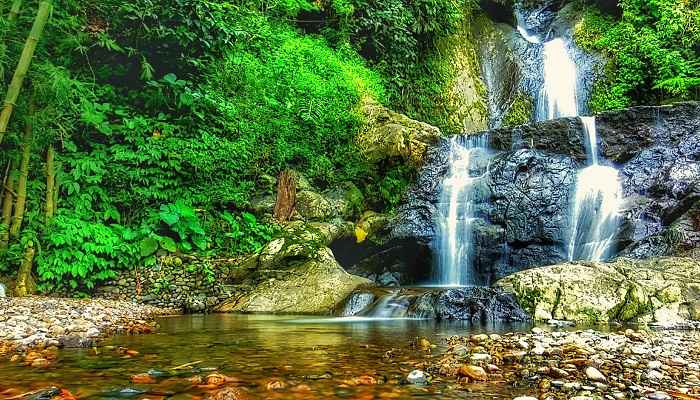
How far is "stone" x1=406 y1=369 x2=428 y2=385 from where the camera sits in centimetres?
318

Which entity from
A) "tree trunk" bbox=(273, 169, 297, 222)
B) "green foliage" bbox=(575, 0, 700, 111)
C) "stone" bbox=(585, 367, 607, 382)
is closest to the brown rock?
"stone" bbox=(585, 367, 607, 382)

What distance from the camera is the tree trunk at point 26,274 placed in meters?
7.94

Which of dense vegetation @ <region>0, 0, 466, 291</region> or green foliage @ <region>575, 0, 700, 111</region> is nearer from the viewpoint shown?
dense vegetation @ <region>0, 0, 466, 291</region>

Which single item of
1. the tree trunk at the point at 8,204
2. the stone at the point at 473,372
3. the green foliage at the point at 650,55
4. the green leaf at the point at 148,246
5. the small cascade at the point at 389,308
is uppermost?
the green foliage at the point at 650,55

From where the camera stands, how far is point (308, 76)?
12742 mm

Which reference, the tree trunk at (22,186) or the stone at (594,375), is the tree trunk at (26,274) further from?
the stone at (594,375)

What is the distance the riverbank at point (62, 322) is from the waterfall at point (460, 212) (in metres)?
6.11

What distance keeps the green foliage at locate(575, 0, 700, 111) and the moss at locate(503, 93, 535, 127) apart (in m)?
2.00

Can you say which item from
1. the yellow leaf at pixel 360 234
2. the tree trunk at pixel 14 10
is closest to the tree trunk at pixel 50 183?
the tree trunk at pixel 14 10

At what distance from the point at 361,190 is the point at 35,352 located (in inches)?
358

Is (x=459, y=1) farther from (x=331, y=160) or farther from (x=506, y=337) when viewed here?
(x=506, y=337)

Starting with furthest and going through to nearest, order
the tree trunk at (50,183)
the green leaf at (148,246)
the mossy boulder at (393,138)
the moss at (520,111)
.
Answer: the moss at (520,111) < the mossy boulder at (393,138) < the green leaf at (148,246) < the tree trunk at (50,183)

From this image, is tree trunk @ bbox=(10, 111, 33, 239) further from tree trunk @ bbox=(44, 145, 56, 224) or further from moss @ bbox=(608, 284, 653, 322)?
moss @ bbox=(608, 284, 653, 322)

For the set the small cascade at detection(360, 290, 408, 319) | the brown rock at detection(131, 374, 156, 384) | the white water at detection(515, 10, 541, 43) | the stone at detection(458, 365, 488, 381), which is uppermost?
the white water at detection(515, 10, 541, 43)
